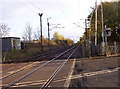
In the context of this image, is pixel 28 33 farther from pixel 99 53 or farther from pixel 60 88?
pixel 60 88

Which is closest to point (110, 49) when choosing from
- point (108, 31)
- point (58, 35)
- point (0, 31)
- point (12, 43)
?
point (108, 31)

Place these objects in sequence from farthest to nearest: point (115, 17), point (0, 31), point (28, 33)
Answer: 1. point (28, 33)
2. point (0, 31)
3. point (115, 17)

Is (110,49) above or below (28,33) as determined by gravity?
below

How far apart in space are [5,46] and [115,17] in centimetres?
2683

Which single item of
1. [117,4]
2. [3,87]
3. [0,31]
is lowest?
[3,87]

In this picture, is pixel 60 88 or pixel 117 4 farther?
pixel 117 4

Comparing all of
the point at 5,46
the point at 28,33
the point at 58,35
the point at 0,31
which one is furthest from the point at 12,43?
the point at 58,35

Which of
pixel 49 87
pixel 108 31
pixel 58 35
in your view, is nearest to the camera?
pixel 49 87

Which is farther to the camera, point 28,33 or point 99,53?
point 28,33

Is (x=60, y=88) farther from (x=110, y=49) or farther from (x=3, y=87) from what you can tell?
(x=110, y=49)

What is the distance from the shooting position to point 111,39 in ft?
138

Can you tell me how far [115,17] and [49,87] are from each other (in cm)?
3672

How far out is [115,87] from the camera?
7715 mm

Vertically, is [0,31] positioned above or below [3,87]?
above
